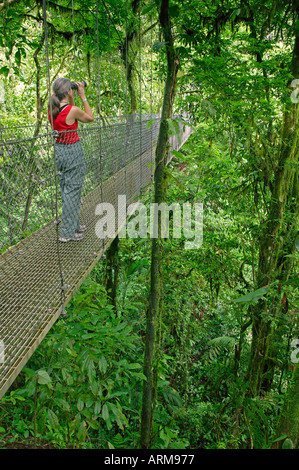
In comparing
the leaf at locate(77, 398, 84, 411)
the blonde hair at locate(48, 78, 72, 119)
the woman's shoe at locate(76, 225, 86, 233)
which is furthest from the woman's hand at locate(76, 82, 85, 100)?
the leaf at locate(77, 398, 84, 411)

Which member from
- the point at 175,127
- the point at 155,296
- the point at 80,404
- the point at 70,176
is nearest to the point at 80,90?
the point at 70,176

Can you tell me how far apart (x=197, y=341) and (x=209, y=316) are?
0.77m

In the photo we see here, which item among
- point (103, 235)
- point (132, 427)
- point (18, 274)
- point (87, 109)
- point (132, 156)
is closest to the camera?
point (18, 274)

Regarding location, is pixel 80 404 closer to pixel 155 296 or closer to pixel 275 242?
pixel 155 296

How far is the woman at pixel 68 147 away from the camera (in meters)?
2.07

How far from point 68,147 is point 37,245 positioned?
70cm

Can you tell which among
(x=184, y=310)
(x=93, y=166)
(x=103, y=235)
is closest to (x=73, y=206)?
(x=103, y=235)

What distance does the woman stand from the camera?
2072mm

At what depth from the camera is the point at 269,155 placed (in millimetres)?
3186

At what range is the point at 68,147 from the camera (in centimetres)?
211

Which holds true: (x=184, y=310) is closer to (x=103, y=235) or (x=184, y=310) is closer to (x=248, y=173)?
(x=248, y=173)

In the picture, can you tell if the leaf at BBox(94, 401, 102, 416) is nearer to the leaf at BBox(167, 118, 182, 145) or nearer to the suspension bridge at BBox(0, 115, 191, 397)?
the suspension bridge at BBox(0, 115, 191, 397)

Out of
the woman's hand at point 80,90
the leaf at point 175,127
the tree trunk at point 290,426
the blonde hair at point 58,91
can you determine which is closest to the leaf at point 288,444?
the tree trunk at point 290,426

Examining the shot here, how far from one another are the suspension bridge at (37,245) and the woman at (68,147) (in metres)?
0.07
